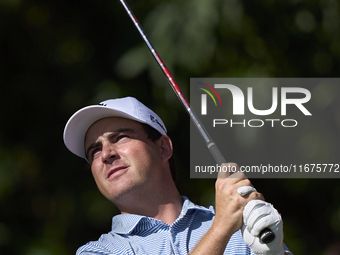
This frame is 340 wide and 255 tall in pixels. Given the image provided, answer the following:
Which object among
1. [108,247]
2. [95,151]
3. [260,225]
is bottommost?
[108,247]

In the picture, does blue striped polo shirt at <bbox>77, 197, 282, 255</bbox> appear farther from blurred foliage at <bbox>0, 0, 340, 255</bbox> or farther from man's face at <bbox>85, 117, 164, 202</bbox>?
blurred foliage at <bbox>0, 0, 340, 255</bbox>

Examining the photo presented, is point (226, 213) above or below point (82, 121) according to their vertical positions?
below

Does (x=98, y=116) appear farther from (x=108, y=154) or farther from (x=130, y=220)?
(x=130, y=220)

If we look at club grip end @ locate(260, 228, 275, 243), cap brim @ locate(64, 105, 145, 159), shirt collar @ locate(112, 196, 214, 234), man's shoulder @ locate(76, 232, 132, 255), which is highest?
cap brim @ locate(64, 105, 145, 159)

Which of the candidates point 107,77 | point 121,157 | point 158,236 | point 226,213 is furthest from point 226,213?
point 107,77

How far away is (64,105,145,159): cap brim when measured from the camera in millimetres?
1877

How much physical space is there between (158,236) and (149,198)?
14 cm

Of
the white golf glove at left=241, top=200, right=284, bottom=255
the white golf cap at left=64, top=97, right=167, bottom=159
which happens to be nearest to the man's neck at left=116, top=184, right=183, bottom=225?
the white golf cap at left=64, top=97, right=167, bottom=159

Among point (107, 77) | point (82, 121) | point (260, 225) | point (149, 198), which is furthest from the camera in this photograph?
point (107, 77)

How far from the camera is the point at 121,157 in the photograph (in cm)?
183

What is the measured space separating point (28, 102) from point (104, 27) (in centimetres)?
49

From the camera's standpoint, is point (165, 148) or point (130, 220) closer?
point (130, 220)

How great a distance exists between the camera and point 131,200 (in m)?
1.80

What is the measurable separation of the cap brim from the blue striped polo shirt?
298mm
